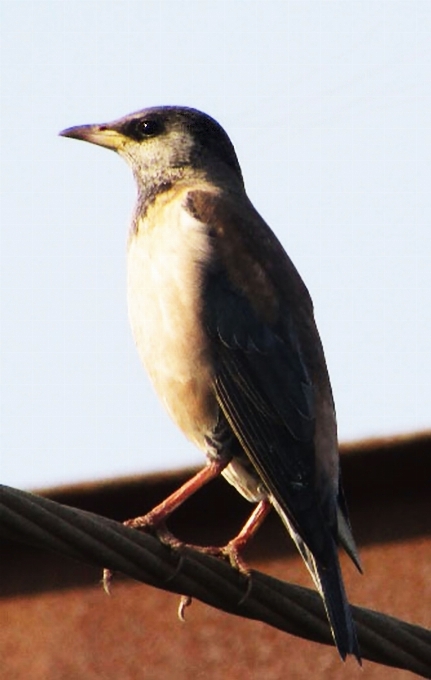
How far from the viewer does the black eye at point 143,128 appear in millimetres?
8820

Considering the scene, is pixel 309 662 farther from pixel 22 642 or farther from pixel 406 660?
pixel 406 660

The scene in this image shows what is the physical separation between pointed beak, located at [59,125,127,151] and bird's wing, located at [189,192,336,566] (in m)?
1.06

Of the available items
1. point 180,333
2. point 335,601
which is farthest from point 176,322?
point 335,601

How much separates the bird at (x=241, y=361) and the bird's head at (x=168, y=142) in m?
0.67

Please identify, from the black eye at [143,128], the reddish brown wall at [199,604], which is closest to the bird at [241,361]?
the black eye at [143,128]

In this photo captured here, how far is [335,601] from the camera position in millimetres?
5898

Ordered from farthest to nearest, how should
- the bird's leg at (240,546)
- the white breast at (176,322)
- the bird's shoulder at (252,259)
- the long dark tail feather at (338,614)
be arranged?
the bird's shoulder at (252,259) → the white breast at (176,322) → the bird's leg at (240,546) → the long dark tail feather at (338,614)

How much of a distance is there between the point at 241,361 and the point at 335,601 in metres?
1.51

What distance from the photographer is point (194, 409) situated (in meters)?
7.04

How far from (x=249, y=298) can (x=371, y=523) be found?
1.88 m

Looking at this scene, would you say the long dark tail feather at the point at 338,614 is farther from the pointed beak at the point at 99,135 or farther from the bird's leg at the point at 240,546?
the pointed beak at the point at 99,135

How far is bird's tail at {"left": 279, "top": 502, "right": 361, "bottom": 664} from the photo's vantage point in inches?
221

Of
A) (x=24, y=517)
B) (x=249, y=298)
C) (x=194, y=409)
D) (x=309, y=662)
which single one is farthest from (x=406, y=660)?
(x=309, y=662)

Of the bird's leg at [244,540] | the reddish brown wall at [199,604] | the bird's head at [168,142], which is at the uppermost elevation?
the bird's head at [168,142]
